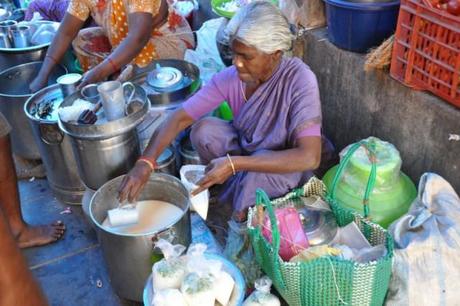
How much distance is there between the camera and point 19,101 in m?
3.11

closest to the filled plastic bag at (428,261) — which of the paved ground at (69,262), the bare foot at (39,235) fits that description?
the paved ground at (69,262)

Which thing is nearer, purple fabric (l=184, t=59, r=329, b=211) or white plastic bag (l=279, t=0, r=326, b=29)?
purple fabric (l=184, t=59, r=329, b=211)

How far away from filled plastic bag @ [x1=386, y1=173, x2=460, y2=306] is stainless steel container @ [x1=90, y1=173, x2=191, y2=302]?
0.89 meters

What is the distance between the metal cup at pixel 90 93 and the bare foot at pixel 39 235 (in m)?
0.75

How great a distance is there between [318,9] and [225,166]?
1352 mm

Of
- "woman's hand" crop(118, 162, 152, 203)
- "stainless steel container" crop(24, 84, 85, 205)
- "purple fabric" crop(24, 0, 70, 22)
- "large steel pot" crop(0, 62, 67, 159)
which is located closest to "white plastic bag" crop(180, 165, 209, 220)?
"woman's hand" crop(118, 162, 152, 203)

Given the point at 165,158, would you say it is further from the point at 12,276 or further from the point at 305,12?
the point at 12,276

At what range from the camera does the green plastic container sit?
2229 mm

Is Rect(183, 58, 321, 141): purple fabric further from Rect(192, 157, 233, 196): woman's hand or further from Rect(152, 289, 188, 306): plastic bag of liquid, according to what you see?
Rect(152, 289, 188, 306): plastic bag of liquid

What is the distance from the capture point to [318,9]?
296 cm

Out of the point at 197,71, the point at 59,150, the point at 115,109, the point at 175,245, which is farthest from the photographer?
the point at 197,71

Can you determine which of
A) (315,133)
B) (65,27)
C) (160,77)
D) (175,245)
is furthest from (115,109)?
(65,27)

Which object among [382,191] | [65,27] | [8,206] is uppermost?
[65,27]

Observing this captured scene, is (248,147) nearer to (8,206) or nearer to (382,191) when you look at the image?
(382,191)
